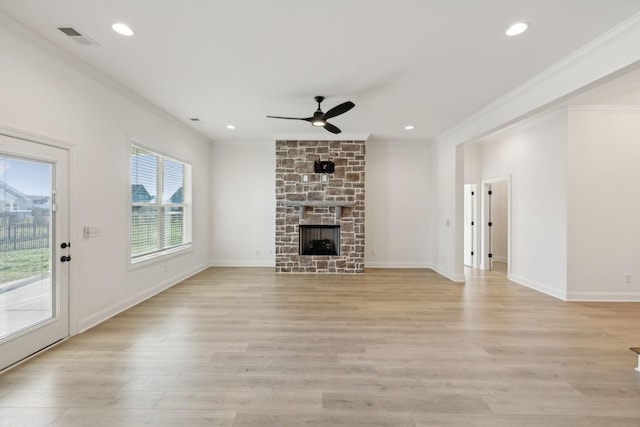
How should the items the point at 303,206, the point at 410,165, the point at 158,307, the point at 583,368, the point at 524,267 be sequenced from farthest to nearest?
the point at 410,165, the point at 303,206, the point at 524,267, the point at 158,307, the point at 583,368

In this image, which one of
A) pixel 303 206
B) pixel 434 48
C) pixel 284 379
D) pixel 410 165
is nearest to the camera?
pixel 284 379

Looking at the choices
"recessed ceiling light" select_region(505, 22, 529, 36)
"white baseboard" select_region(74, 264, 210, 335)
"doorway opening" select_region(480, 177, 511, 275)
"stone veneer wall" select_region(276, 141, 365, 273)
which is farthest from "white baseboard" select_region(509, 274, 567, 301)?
"white baseboard" select_region(74, 264, 210, 335)

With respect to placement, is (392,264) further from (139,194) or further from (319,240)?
(139,194)

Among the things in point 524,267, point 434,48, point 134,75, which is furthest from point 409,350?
point 134,75

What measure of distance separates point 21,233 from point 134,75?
208 centimetres

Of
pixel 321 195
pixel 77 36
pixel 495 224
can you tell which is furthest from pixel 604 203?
pixel 77 36

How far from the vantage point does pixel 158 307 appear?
403cm

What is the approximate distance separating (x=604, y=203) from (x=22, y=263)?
284 inches

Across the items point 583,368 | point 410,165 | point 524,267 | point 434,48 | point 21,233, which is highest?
point 434,48

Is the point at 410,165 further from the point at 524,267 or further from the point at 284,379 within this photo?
the point at 284,379

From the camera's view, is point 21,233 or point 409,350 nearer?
point 21,233

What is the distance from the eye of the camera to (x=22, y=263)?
2.58m

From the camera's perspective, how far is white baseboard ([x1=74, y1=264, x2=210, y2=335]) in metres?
3.25

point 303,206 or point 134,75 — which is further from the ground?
point 134,75
